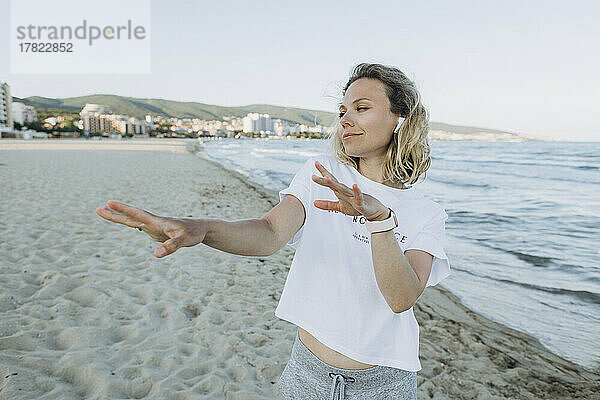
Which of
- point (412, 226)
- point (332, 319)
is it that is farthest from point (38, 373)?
point (412, 226)

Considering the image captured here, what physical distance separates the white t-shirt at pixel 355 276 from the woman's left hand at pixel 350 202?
0.93ft

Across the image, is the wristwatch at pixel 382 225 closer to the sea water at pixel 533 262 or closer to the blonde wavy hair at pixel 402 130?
the blonde wavy hair at pixel 402 130

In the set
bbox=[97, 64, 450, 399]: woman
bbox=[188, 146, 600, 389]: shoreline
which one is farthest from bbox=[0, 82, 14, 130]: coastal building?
bbox=[97, 64, 450, 399]: woman

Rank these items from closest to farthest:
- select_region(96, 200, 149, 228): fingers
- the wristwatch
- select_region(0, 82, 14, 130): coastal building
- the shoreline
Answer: select_region(96, 200, 149, 228): fingers
the wristwatch
the shoreline
select_region(0, 82, 14, 130): coastal building

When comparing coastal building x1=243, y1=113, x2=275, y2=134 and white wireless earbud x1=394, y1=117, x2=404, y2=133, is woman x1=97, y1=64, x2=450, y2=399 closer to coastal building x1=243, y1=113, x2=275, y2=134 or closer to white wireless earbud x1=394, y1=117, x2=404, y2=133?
white wireless earbud x1=394, y1=117, x2=404, y2=133

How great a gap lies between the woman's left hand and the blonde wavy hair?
45 cm

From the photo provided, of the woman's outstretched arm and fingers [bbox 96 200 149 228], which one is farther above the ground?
fingers [bbox 96 200 149 228]

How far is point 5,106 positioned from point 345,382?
12196 cm

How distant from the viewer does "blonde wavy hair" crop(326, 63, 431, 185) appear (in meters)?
1.55

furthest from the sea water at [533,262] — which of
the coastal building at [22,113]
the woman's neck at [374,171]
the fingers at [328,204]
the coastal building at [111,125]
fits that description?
the coastal building at [22,113]

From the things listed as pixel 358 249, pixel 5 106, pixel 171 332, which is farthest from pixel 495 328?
pixel 5 106

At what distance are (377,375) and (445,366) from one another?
301cm

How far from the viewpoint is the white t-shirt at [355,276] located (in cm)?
141

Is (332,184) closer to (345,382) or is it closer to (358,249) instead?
(358,249)
